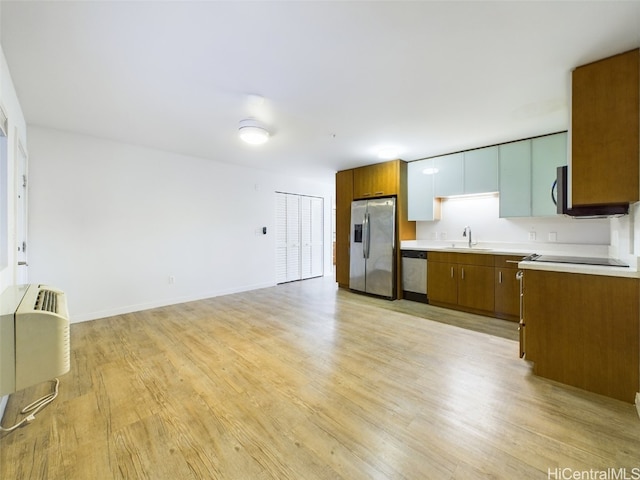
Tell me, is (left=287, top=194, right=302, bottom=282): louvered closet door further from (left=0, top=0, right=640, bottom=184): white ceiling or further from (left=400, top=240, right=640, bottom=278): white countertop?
(left=0, top=0, right=640, bottom=184): white ceiling

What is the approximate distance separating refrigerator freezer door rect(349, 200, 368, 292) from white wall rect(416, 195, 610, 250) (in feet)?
3.35

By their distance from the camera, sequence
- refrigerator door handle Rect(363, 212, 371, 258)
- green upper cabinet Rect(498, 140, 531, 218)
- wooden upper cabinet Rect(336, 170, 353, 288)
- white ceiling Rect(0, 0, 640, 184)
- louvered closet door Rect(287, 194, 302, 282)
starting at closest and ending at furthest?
white ceiling Rect(0, 0, 640, 184) → green upper cabinet Rect(498, 140, 531, 218) → refrigerator door handle Rect(363, 212, 371, 258) → wooden upper cabinet Rect(336, 170, 353, 288) → louvered closet door Rect(287, 194, 302, 282)

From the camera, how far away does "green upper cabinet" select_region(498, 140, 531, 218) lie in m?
3.37

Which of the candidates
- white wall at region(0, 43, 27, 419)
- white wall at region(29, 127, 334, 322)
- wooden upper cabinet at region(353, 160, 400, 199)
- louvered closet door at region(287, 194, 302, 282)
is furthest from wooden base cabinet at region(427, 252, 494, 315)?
white wall at region(0, 43, 27, 419)

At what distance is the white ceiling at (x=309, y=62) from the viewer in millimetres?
1497

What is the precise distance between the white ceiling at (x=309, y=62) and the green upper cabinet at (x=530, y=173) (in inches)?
8.4

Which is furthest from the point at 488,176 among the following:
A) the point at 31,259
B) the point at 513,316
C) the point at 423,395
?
the point at 31,259

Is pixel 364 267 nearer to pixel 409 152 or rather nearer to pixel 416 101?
pixel 409 152

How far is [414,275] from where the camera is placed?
4.25 meters

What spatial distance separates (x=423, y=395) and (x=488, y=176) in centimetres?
314

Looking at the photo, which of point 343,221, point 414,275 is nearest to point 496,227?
point 414,275

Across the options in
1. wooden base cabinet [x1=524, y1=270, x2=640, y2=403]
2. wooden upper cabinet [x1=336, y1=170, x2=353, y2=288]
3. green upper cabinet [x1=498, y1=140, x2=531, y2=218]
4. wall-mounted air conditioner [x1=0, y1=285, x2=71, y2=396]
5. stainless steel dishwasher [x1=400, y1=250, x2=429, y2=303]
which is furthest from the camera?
wooden upper cabinet [x1=336, y1=170, x2=353, y2=288]

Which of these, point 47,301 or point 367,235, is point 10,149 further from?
point 367,235

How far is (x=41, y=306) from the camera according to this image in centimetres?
151
